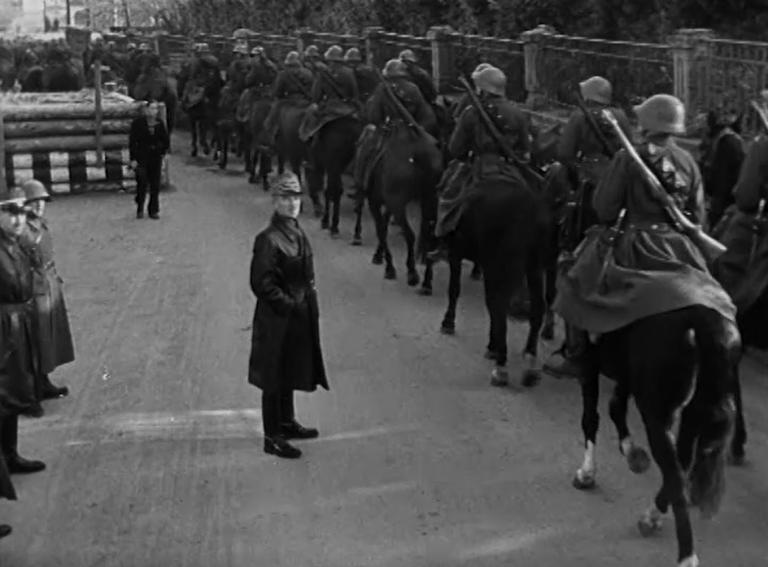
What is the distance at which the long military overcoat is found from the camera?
9.68 metres

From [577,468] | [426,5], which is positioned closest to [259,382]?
[577,468]

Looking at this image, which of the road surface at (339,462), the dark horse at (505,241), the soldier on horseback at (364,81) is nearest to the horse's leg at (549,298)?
the road surface at (339,462)

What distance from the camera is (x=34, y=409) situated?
381 inches

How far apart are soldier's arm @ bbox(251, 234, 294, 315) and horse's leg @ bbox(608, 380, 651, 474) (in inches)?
87.8

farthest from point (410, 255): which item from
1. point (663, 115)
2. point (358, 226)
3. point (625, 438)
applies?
point (663, 115)

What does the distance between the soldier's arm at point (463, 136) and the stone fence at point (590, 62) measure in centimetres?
376

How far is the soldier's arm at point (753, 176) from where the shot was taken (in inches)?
346

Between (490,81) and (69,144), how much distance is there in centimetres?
1180

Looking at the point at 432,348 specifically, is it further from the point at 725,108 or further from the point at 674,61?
the point at 674,61

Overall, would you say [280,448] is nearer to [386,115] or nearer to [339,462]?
[339,462]

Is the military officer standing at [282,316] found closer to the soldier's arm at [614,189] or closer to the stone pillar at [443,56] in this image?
the soldier's arm at [614,189]

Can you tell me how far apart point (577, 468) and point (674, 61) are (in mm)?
8277

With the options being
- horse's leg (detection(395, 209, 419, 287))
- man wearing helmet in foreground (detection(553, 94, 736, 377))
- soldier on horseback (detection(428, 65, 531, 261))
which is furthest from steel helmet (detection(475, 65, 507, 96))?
man wearing helmet in foreground (detection(553, 94, 736, 377))

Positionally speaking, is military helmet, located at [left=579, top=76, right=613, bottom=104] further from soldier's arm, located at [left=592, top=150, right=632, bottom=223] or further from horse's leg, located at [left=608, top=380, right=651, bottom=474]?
horse's leg, located at [left=608, top=380, right=651, bottom=474]
